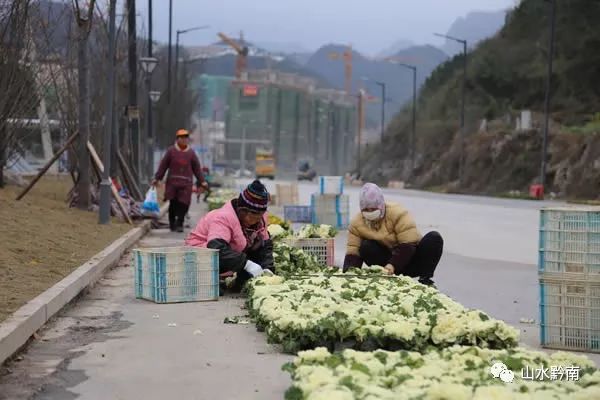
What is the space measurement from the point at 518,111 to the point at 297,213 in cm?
5323

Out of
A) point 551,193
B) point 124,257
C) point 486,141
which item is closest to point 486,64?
point 486,141

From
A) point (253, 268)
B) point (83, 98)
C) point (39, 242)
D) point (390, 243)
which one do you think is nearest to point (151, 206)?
point (83, 98)

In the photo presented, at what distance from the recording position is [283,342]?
8.79 meters

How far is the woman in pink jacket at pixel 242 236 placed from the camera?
11.7m

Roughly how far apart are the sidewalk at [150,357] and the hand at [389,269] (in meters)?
1.64

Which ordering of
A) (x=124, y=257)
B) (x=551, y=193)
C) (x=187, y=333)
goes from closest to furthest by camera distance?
1. (x=187, y=333)
2. (x=124, y=257)
3. (x=551, y=193)

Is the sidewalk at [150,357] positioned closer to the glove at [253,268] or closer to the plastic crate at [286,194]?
the glove at [253,268]

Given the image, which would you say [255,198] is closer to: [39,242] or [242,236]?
[242,236]

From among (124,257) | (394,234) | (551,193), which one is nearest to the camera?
(394,234)

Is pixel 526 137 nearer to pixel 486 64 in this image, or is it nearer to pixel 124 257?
pixel 486 64

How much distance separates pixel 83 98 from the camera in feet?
73.4

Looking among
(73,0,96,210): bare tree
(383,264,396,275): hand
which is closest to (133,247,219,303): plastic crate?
(383,264,396,275): hand

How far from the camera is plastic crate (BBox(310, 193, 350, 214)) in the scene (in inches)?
1016

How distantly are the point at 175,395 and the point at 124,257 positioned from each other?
34.2 ft
